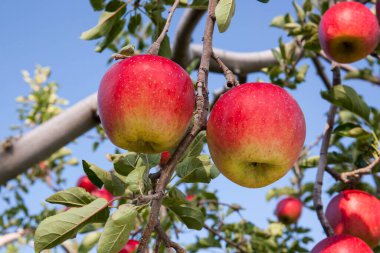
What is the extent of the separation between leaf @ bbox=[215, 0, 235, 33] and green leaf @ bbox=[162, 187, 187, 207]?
1.15 feet

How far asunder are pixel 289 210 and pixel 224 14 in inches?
94.1

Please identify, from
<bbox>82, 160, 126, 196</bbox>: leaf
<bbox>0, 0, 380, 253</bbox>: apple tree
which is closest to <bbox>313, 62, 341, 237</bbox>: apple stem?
<bbox>0, 0, 380, 253</bbox>: apple tree

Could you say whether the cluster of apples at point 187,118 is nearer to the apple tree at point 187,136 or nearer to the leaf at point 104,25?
the apple tree at point 187,136

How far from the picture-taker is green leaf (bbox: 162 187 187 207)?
979 mm

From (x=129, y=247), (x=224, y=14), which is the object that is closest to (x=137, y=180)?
A: (x=224, y=14)

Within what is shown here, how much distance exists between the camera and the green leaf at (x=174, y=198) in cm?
98

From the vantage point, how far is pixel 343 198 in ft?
5.14

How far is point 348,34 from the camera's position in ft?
5.86

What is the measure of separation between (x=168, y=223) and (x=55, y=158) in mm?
1631

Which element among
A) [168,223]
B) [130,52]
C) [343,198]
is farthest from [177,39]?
[130,52]

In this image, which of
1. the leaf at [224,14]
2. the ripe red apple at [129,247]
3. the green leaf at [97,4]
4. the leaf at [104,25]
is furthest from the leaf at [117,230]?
the green leaf at [97,4]

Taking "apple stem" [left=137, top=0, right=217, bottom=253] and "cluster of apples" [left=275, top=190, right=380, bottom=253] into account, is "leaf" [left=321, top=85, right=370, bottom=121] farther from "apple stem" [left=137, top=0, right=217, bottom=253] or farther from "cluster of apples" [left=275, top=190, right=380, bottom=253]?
"apple stem" [left=137, top=0, right=217, bottom=253]

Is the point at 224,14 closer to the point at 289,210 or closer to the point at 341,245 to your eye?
the point at 341,245

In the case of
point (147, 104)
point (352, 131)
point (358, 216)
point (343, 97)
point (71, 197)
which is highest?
point (147, 104)
